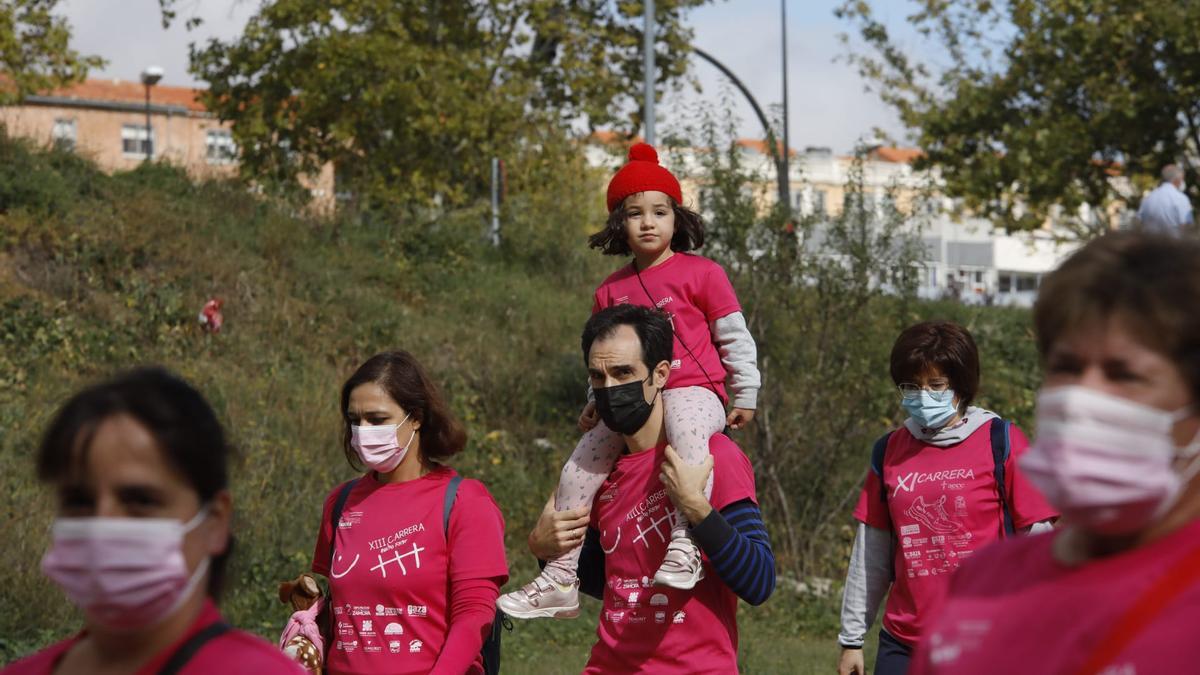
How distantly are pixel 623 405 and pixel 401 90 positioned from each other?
1960 centimetres

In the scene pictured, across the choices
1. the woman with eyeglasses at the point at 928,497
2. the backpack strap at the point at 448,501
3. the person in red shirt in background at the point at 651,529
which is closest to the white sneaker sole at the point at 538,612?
the person in red shirt in background at the point at 651,529

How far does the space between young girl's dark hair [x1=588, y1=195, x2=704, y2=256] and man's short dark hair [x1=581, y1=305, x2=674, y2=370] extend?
4.32 ft

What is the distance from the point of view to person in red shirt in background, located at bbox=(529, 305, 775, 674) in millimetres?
4852

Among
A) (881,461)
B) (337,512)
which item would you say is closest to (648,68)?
(881,461)

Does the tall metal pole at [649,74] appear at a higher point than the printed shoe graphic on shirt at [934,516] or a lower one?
higher

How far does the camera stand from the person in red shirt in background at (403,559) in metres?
5.10

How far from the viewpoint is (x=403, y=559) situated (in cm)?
516

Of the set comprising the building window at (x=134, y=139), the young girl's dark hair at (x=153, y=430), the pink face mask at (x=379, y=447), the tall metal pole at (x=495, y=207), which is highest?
the building window at (x=134, y=139)

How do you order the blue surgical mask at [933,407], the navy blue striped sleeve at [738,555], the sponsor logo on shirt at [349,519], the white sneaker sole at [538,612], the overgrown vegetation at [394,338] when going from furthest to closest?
the overgrown vegetation at [394,338], the blue surgical mask at [933,407], the white sneaker sole at [538,612], the sponsor logo on shirt at [349,519], the navy blue striped sleeve at [738,555]

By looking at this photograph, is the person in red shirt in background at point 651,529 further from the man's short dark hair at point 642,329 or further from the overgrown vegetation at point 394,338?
the overgrown vegetation at point 394,338

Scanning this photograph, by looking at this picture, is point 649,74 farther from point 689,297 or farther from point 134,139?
point 134,139

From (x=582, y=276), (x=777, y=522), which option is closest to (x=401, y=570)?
(x=777, y=522)

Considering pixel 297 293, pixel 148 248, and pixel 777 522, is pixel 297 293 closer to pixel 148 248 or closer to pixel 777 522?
pixel 148 248

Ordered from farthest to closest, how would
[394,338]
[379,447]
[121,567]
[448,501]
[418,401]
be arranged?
1. [394,338]
2. [418,401]
3. [379,447]
4. [448,501]
5. [121,567]
